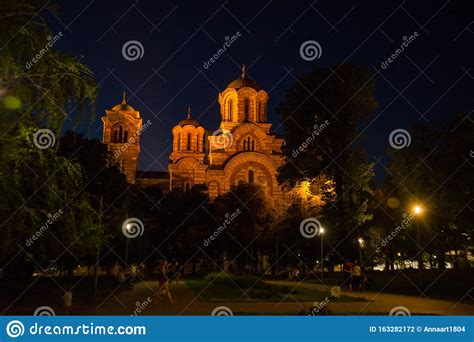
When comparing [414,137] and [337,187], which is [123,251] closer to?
[337,187]

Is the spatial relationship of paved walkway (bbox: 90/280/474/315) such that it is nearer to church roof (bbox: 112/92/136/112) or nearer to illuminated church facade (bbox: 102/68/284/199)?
illuminated church facade (bbox: 102/68/284/199)

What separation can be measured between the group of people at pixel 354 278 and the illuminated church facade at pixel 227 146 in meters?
32.0

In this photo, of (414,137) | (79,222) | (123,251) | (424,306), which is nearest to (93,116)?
(79,222)

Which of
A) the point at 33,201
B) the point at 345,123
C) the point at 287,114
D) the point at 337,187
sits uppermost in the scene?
the point at 287,114

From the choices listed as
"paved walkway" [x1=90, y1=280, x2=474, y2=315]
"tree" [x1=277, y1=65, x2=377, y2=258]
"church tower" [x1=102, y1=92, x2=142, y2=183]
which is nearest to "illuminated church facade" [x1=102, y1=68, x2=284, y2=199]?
"church tower" [x1=102, y1=92, x2=142, y2=183]

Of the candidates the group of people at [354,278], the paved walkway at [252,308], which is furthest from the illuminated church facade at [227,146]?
the paved walkway at [252,308]

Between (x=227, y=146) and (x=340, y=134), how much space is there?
3252cm

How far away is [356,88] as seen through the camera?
27.6 metres

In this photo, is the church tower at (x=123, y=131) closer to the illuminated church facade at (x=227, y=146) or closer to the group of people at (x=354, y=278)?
the illuminated church facade at (x=227, y=146)

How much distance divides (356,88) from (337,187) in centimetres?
572

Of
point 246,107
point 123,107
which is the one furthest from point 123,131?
point 246,107

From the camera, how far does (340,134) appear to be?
27734 millimetres

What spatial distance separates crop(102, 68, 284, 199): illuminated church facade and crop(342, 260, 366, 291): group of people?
105 feet

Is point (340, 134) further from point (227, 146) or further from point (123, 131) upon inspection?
point (123, 131)
